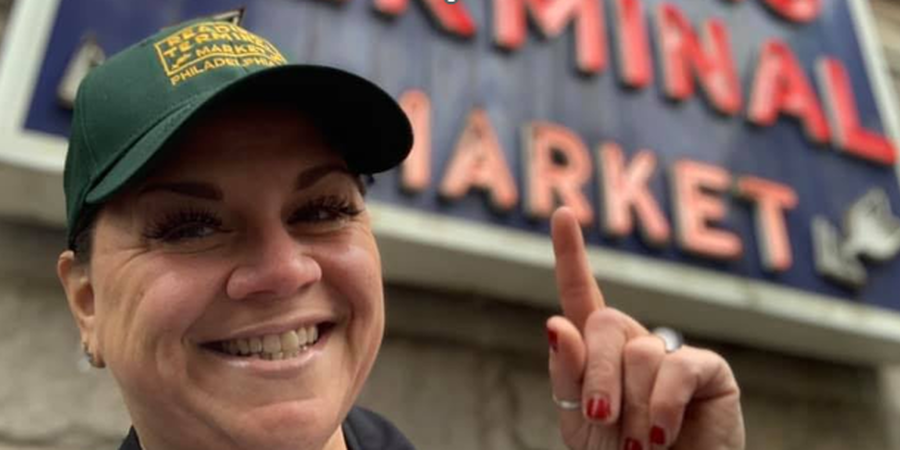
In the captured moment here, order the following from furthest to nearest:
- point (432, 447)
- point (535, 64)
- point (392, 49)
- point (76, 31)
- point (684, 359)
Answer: point (535, 64) < point (392, 49) < point (432, 447) < point (76, 31) < point (684, 359)

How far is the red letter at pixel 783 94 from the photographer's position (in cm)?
268

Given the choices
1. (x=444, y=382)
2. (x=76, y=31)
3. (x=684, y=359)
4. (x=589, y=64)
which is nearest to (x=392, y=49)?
(x=589, y=64)

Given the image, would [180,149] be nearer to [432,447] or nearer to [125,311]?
[125,311]

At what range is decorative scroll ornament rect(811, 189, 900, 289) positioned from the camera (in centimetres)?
240

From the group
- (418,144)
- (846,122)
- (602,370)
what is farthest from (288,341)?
(846,122)

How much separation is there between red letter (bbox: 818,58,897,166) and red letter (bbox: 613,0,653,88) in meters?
0.76

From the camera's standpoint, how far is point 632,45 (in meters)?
2.60

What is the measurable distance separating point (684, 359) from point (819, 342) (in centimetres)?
186

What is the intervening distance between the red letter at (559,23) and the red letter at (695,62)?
0.87 feet

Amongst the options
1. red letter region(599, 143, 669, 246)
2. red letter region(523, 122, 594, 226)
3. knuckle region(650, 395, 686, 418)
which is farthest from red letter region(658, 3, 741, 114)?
knuckle region(650, 395, 686, 418)

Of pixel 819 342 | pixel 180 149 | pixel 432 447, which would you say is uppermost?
Result: pixel 180 149

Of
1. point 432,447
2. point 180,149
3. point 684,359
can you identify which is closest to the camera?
point 180,149

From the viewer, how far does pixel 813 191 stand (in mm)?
2570

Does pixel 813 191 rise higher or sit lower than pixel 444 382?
higher
